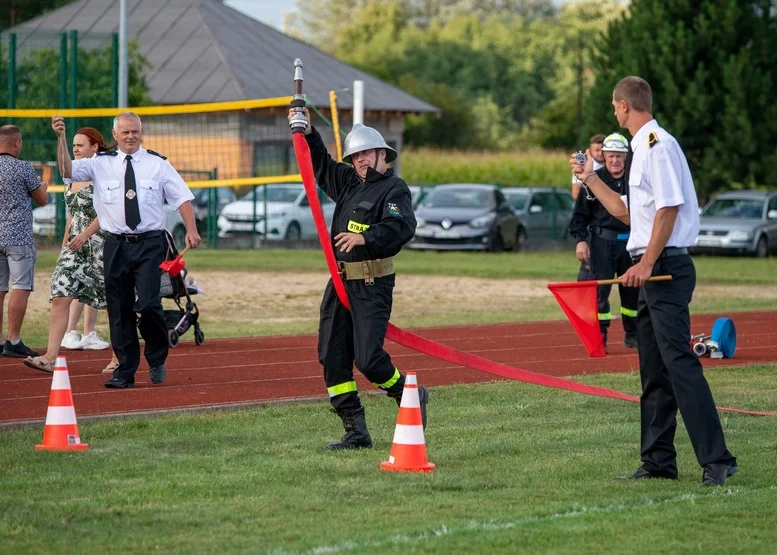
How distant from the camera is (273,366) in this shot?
41.8ft

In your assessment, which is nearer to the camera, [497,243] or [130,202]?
[130,202]

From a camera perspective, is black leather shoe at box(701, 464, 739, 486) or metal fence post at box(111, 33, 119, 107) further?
metal fence post at box(111, 33, 119, 107)

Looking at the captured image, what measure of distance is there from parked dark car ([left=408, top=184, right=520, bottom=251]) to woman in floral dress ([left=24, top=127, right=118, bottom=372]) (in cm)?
2154

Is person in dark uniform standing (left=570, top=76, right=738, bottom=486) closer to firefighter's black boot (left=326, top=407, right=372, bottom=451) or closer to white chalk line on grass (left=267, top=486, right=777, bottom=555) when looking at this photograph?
white chalk line on grass (left=267, top=486, right=777, bottom=555)

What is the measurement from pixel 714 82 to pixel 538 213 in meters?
6.03

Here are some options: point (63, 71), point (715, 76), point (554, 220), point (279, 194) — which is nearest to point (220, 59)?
point (279, 194)

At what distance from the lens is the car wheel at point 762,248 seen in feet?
110

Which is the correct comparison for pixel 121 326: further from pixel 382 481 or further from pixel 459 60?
pixel 459 60

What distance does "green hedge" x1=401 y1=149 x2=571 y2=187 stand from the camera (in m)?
57.6

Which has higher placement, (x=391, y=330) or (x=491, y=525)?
(x=391, y=330)

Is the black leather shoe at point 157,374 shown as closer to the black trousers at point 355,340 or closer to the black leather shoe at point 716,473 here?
the black trousers at point 355,340

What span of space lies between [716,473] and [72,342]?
7.98 meters

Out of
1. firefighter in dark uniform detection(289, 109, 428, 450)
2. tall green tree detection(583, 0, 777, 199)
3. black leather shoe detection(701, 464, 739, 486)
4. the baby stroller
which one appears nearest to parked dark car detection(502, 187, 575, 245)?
tall green tree detection(583, 0, 777, 199)

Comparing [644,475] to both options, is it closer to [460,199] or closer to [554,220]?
[460,199]
